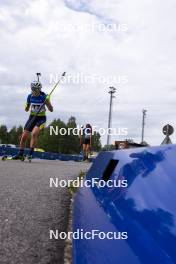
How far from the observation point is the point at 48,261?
7.18 feet

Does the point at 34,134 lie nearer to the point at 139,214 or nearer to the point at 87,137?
the point at 87,137

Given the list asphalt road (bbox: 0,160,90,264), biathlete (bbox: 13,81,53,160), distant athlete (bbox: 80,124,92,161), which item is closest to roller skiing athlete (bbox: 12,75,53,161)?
biathlete (bbox: 13,81,53,160)

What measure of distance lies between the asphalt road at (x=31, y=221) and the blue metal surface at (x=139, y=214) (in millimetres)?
531

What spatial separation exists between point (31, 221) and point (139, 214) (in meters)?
2.01

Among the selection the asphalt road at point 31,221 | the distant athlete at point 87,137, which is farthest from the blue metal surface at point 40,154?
the asphalt road at point 31,221

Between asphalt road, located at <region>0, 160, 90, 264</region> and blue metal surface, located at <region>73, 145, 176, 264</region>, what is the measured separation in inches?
20.9

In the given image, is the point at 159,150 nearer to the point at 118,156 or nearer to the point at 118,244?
the point at 118,244

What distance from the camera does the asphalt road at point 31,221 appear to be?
2266 millimetres

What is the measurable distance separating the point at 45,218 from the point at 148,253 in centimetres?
238

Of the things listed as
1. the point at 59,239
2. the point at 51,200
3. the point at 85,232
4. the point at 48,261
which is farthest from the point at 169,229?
the point at 51,200

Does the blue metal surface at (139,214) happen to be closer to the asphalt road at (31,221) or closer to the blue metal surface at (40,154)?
the asphalt road at (31,221)

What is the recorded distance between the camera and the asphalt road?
227 cm

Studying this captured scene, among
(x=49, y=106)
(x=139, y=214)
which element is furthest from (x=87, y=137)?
(x=139, y=214)

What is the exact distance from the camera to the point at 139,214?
119 cm
